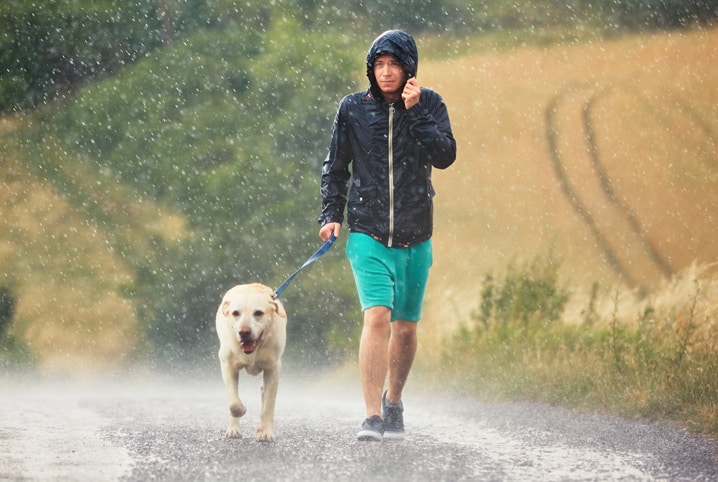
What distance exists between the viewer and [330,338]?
14.6 metres

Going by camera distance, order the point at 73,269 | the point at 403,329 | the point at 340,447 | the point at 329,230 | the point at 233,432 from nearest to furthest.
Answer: the point at 340,447 < the point at 329,230 < the point at 403,329 < the point at 233,432 < the point at 73,269

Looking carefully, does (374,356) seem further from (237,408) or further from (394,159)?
(394,159)

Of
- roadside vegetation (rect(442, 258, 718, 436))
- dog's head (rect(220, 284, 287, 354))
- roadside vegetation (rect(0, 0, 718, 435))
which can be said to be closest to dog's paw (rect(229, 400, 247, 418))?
dog's head (rect(220, 284, 287, 354))

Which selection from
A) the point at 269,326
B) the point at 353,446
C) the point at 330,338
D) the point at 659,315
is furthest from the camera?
the point at 330,338

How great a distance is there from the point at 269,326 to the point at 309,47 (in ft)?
32.2

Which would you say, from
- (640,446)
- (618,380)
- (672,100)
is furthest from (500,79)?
(640,446)

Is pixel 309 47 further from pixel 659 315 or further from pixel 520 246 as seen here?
pixel 659 315

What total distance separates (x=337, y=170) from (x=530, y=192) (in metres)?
9.63

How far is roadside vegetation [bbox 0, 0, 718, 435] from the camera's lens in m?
14.7

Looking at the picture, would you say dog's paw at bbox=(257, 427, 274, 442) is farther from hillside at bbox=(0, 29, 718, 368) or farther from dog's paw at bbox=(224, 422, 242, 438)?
hillside at bbox=(0, 29, 718, 368)

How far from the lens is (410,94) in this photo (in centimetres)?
588

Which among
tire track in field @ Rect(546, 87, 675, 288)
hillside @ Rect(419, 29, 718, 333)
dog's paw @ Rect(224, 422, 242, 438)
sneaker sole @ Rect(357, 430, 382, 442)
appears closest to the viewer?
sneaker sole @ Rect(357, 430, 382, 442)

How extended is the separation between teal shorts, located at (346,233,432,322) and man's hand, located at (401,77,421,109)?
0.74m

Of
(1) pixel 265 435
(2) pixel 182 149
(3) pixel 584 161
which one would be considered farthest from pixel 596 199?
(1) pixel 265 435
